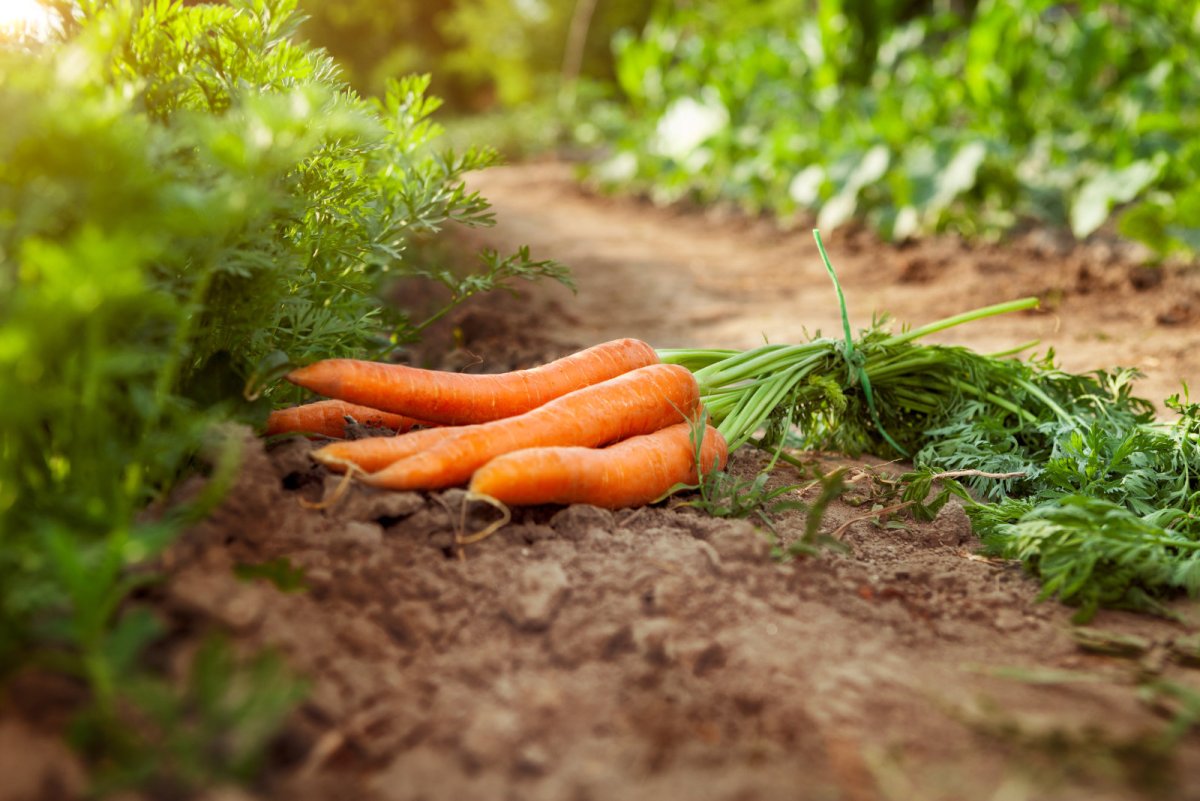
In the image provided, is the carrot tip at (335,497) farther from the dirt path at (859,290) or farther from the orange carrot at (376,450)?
the dirt path at (859,290)

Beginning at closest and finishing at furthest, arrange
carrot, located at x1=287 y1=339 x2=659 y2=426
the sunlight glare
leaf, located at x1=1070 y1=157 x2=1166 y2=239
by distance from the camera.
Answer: the sunlight glare → carrot, located at x1=287 y1=339 x2=659 y2=426 → leaf, located at x1=1070 y1=157 x2=1166 y2=239

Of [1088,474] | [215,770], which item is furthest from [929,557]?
[215,770]

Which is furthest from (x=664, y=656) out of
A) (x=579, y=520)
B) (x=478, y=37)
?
(x=478, y=37)

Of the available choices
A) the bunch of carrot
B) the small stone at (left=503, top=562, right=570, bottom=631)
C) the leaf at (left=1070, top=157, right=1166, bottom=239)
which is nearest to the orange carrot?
the bunch of carrot

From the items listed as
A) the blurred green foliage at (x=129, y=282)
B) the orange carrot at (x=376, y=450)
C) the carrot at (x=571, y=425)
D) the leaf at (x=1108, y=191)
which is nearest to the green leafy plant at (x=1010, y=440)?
the carrot at (x=571, y=425)

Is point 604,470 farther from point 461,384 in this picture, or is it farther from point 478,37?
point 478,37

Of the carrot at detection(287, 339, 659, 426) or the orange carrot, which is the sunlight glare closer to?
the carrot at detection(287, 339, 659, 426)
